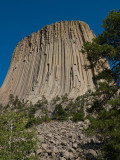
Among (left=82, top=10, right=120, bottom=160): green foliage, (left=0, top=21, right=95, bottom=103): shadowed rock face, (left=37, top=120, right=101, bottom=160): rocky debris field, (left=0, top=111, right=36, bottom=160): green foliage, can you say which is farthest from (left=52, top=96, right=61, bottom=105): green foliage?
(left=0, top=111, right=36, bottom=160): green foliage

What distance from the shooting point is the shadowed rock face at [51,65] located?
122 feet

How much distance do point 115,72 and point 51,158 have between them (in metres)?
5.66

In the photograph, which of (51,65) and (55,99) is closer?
(55,99)

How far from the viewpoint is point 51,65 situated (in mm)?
41969

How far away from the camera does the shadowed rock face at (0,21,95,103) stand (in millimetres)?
37156

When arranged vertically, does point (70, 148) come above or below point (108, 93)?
below

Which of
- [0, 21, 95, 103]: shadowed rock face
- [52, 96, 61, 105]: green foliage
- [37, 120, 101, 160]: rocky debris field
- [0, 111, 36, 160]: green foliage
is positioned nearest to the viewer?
[0, 111, 36, 160]: green foliage

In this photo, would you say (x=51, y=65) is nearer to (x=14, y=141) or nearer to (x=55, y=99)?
(x=55, y=99)

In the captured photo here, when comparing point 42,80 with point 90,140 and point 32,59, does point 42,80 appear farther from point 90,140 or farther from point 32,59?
point 90,140

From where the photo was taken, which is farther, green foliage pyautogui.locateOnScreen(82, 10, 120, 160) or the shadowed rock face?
the shadowed rock face

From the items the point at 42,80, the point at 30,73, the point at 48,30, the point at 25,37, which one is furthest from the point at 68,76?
the point at 25,37

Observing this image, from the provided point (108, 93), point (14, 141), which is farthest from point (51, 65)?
point (14, 141)

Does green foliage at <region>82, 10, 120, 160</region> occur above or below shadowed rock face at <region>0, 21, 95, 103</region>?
below

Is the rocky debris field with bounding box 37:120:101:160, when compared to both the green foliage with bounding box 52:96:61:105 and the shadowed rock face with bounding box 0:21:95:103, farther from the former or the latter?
the shadowed rock face with bounding box 0:21:95:103
